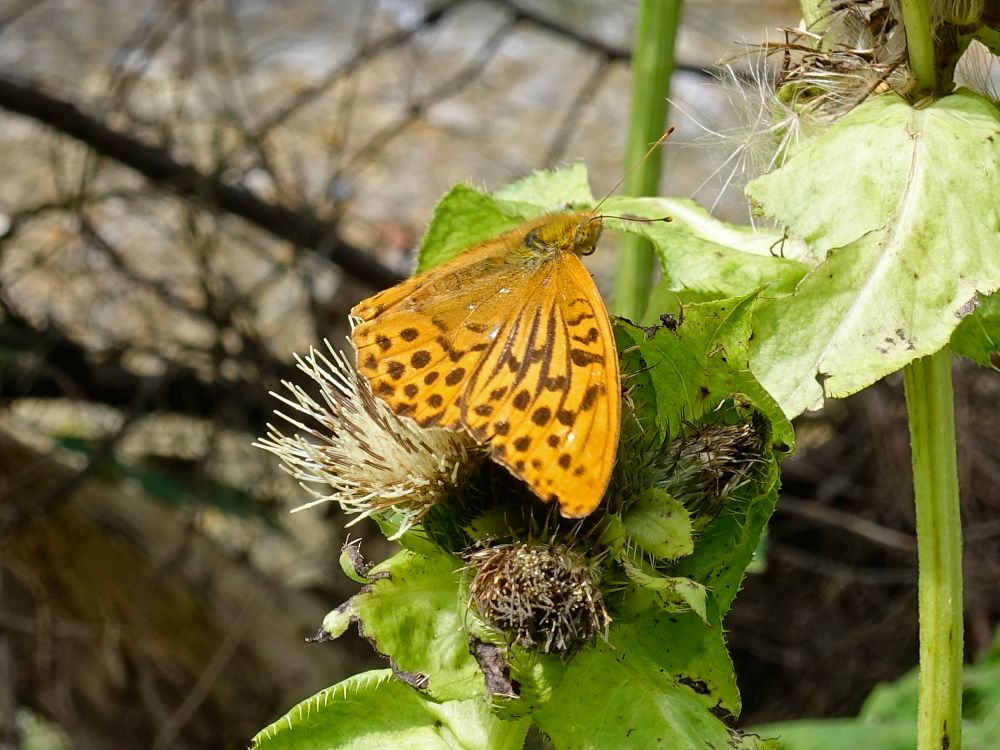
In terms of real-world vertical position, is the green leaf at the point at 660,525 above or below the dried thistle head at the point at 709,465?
below

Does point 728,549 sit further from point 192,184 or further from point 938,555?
point 192,184

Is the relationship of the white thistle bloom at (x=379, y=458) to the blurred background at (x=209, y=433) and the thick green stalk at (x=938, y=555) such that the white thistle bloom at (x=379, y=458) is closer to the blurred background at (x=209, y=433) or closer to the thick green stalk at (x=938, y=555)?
the thick green stalk at (x=938, y=555)

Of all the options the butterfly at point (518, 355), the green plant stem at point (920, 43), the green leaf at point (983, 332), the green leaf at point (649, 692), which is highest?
the green plant stem at point (920, 43)

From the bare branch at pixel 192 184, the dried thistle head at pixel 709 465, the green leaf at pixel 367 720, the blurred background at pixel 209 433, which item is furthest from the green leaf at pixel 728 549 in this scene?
the bare branch at pixel 192 184

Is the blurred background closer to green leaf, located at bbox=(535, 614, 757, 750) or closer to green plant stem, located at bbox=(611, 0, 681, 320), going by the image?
green plant stem, located at bbox=(611, 0, 681, 320)

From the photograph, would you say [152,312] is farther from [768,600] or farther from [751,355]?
[751,355]

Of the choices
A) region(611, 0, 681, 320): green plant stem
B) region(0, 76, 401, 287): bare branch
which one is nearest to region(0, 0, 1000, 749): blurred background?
region(0, 76, 401, 287): bare branch

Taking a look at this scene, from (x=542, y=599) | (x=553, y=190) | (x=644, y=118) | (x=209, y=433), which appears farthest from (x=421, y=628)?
(x=209, y=433)
